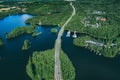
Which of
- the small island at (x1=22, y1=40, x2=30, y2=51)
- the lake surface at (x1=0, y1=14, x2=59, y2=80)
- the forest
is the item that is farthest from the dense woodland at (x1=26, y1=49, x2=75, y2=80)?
the forest

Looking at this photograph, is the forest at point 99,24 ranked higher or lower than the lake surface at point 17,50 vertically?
lower

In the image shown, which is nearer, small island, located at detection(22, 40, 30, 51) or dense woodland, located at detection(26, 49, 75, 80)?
dense woodland, located at detection(26, 49, 75, 80)

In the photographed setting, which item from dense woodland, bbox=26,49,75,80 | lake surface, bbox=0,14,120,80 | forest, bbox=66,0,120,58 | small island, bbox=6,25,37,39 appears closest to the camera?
dense woodland, bbox=26,49,75,80

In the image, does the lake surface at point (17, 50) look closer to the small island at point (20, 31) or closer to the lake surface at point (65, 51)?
the lake surface at point (65, 51)

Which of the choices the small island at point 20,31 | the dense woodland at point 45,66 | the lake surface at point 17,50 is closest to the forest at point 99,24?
the lake surface at point 17,50

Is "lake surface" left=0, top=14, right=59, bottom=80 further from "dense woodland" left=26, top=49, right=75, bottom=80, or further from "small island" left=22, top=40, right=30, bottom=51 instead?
"dense woodland" left=26, top=49, right=75, bottom=80

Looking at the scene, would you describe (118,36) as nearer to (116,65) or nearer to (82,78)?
(116,65)

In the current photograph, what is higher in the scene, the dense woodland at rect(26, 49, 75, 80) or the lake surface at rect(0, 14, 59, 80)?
the dense woodland at rect(26, 49, 75, 80)

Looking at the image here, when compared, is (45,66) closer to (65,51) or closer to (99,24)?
(65,51)

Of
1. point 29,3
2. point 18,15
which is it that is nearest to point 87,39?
point 18,15
